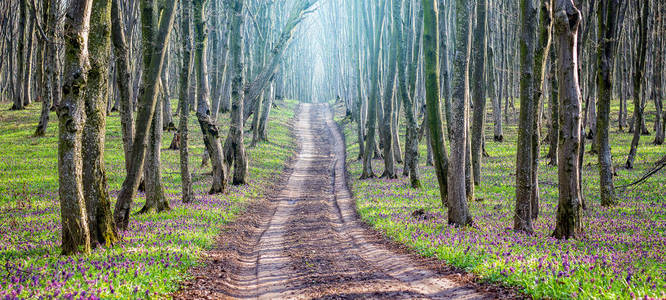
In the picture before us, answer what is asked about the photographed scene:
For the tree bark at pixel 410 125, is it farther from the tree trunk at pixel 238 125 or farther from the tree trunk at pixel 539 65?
the tree trunk at pixel 539 65

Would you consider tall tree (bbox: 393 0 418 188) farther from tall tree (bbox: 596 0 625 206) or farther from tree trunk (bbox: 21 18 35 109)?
tree trunk (bbox: 21 18 35 109)

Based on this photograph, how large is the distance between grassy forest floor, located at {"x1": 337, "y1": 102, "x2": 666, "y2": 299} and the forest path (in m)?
0.67

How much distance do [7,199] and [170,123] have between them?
20151 millimetres

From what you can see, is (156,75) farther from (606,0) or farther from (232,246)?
(606,0)

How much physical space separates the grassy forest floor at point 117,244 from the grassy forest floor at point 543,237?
492 cm

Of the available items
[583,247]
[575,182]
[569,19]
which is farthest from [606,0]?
[583,247]

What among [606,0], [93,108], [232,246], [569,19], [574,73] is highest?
[606,0]

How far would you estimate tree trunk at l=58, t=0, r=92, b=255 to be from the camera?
325 inches

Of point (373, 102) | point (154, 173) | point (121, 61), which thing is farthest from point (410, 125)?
point (121, 61)

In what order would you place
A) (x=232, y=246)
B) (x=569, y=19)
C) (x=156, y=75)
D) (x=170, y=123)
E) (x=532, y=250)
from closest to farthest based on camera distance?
(x=532, y=250) → (x=569, y=19) → (x=232, y=246) → (x=156, y=75) → (x=170, y=123)

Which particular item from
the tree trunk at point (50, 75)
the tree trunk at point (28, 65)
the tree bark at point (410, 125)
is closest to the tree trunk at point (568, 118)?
the tree bark at point (410, 125)

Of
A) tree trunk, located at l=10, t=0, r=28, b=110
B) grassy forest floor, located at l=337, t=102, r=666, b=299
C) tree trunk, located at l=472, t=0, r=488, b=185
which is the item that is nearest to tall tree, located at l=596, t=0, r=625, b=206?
grassy forest floor, located at l=337, t=102, r=666, b=299

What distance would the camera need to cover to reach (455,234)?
10984mm

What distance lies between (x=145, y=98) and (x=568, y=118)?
1021 centimetres
